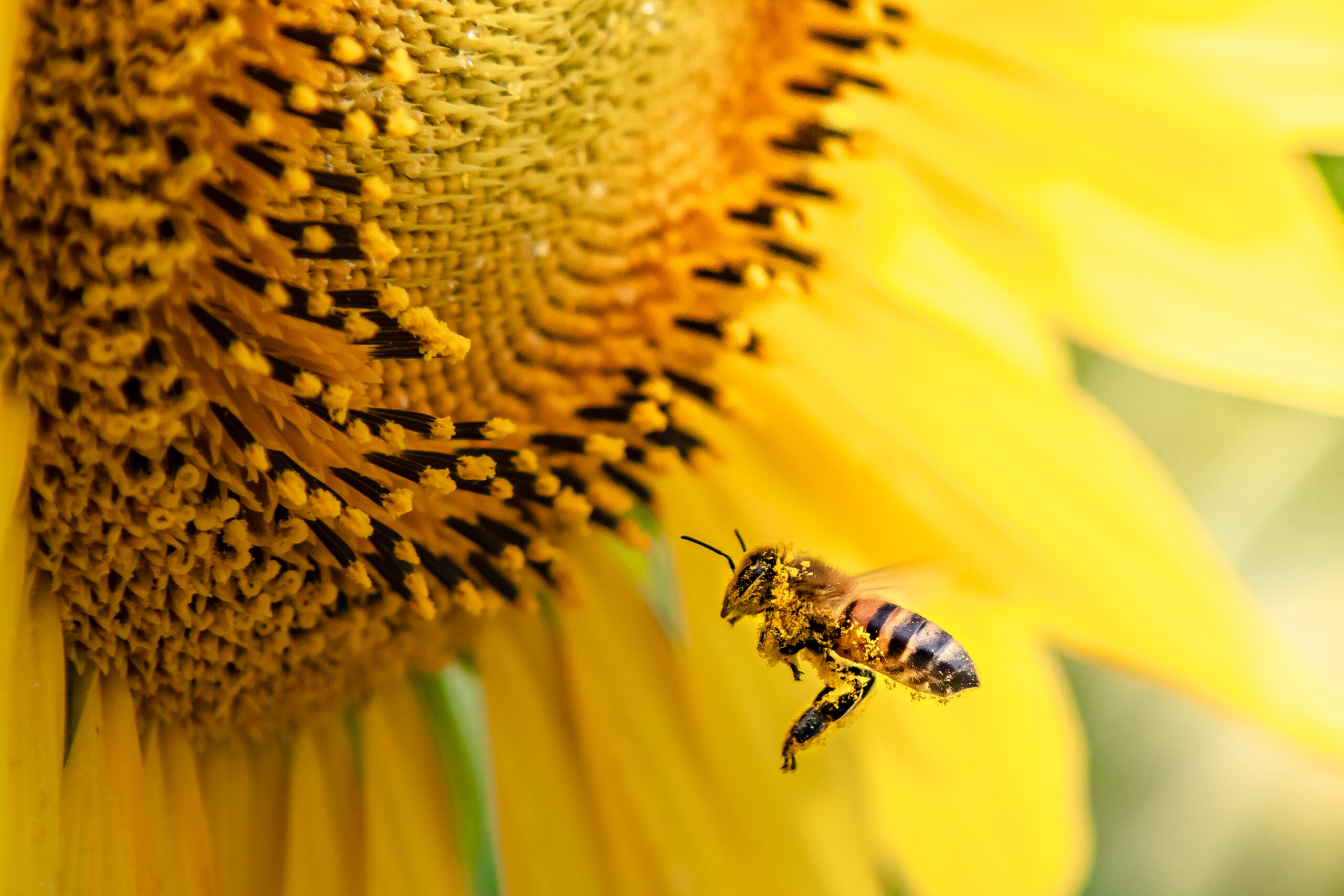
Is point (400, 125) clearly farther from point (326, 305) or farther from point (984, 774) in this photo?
point (984, 774)

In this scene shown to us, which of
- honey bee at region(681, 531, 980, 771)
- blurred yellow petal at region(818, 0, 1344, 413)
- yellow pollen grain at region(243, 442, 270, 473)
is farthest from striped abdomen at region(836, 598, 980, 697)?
blurred yellow petal at region(818, 0, 1344, 413)

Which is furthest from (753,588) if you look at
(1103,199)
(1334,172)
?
(1334,172)

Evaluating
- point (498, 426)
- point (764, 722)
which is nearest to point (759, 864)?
point (764, 722)

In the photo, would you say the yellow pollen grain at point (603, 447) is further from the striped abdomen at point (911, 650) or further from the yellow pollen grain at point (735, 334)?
the striped abdomen at point (911, 650)

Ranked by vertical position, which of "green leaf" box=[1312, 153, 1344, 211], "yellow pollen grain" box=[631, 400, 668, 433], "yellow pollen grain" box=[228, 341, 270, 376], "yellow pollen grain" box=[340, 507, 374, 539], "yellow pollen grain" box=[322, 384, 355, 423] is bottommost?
"yellow pollen grain" box=[340, 507, 374, 539]

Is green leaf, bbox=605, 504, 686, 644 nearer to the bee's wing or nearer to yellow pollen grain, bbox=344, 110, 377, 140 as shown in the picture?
the bee's wing

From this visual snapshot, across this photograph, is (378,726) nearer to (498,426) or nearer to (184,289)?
(498,426)
